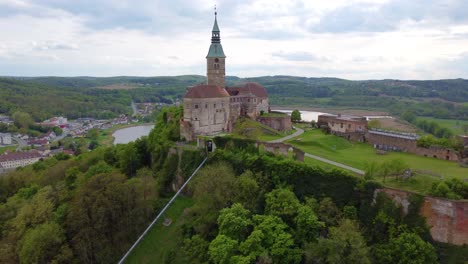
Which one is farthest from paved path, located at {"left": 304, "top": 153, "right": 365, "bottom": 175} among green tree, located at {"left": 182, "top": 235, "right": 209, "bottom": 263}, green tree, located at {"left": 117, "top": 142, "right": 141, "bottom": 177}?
green tree, located at {"left": 117, "top": 142, "right": 141, "bottom": 177}

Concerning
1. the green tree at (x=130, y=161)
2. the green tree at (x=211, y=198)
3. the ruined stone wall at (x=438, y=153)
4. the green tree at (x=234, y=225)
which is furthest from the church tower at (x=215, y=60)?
the green tree at (x=234, y=225)

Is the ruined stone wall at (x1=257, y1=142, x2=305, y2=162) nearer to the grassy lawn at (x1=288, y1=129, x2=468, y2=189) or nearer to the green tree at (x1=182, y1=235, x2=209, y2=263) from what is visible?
the grassy lawn at (x1=288, y1=129, x2=468, y2=189)

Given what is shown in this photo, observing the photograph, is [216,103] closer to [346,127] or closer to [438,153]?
[346,127]

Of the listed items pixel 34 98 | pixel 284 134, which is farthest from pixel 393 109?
pixel 34 98

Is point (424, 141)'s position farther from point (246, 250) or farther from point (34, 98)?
point (34, 98)

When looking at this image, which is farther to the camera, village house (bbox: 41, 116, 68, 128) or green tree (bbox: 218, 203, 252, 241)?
village house (bbox: 41, 116, 68, 128)

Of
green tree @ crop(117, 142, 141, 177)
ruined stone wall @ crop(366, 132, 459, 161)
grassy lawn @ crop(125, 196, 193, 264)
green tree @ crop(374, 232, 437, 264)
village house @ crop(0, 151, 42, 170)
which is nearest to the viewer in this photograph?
green tree @ crop(374, 232, 437, 264)
